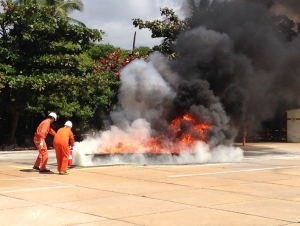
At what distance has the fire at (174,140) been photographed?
650 inches

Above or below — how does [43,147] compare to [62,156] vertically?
above

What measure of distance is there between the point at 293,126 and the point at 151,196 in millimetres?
23121

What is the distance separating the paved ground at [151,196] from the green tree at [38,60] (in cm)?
827

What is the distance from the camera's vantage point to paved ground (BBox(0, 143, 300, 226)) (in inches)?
306

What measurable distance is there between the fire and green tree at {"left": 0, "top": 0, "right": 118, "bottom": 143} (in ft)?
23.7

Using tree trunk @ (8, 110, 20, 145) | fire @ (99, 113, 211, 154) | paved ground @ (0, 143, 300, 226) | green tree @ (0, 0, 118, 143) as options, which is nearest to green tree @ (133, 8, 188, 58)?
green tree @ (0, 0, 118, 143)

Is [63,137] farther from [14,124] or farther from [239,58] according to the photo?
[14,124]

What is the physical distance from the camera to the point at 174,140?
1709 cm

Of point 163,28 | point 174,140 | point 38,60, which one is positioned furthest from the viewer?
point 163,28

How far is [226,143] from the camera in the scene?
62.9 ft

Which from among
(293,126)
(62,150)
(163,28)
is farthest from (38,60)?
(293,126)

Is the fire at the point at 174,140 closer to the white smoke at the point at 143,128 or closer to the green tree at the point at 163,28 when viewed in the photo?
the white smoke at the point at 143,128

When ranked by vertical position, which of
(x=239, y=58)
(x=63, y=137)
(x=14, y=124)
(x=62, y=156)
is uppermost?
(x=239, y=58)

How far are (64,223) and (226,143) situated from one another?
12.4 meters
